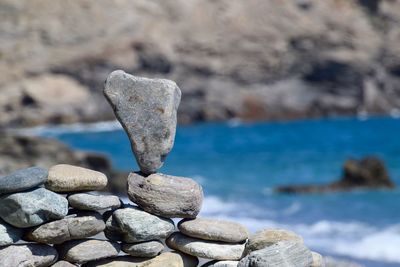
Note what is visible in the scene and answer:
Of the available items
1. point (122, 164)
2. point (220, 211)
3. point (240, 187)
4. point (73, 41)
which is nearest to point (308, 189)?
point (240, 187)

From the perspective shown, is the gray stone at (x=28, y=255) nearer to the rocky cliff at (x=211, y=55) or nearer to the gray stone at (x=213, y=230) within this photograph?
the gray stone at (x=213, y=230)

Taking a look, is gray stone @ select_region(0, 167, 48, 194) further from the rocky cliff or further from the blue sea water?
the rocky cliff

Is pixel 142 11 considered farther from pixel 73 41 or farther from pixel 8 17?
pixel 8 17

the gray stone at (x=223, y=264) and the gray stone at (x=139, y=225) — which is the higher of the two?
the gray stone at (x=139, y=225)

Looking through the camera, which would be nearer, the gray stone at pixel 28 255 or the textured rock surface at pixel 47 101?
the gray stone at pixel 28 255

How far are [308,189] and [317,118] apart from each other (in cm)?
4697

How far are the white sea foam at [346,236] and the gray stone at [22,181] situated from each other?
6914mm

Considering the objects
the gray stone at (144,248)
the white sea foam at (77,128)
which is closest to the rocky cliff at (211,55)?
the white sea foam at (77,128)

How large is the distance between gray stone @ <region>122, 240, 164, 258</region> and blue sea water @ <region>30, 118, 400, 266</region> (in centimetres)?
577

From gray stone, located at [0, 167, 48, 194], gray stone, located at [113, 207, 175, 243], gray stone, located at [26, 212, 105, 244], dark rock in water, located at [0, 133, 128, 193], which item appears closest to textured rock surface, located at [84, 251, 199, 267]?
gray stone, located at [113, 207, 175, 243]

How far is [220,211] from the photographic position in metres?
17.4

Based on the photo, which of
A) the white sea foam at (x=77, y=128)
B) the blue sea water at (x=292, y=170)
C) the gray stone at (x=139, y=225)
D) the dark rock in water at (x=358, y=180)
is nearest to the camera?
the gray stone at (x=139, y=225)

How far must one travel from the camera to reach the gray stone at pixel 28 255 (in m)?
5.95

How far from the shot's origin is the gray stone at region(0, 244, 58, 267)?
19.5ft
